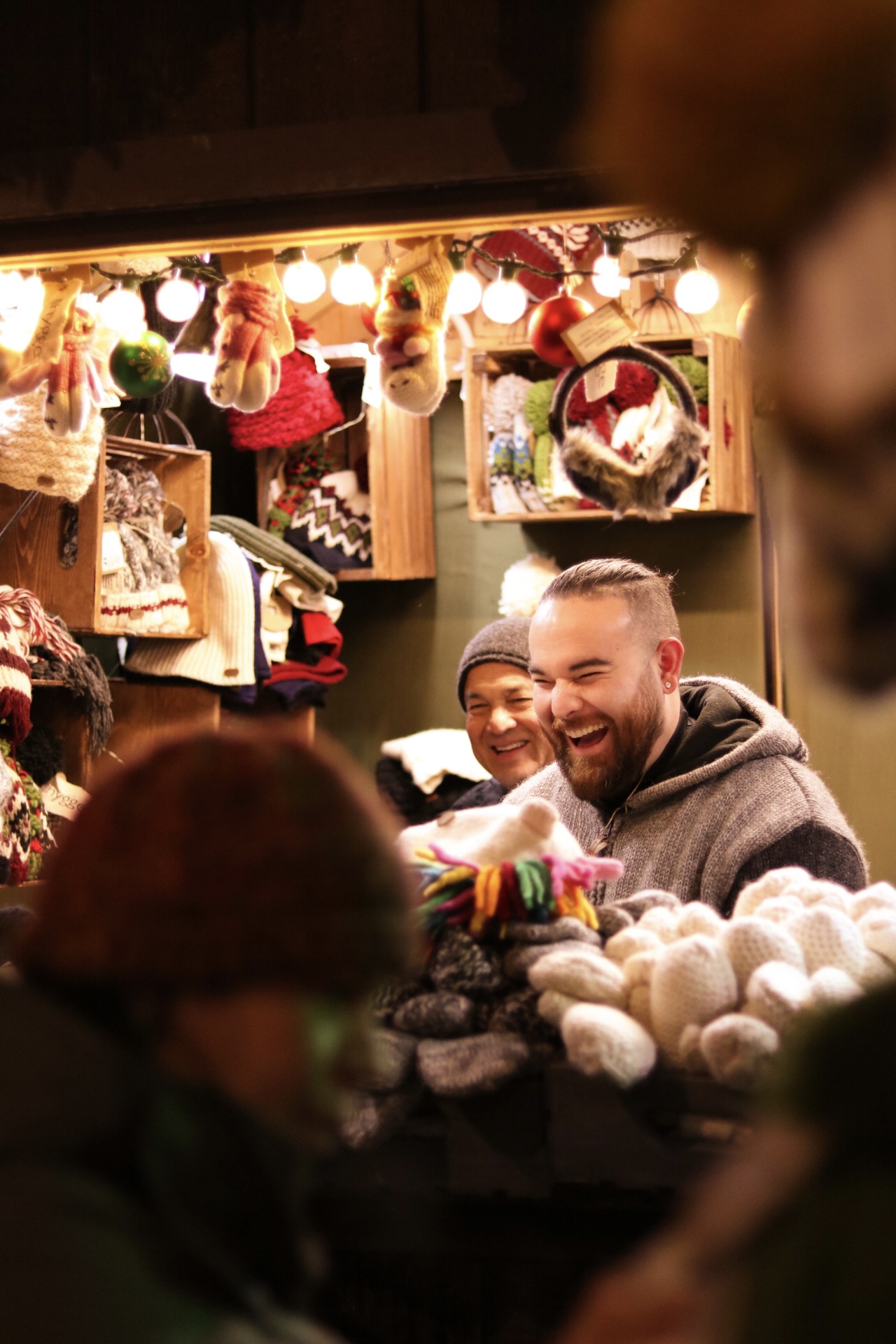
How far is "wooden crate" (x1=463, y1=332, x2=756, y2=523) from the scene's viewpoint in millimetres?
3869

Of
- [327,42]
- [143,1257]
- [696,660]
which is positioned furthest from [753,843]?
[696,660]

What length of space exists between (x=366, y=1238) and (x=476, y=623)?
3.83 m

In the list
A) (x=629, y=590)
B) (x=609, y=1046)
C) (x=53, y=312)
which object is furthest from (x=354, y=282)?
(x=609, y=1046)

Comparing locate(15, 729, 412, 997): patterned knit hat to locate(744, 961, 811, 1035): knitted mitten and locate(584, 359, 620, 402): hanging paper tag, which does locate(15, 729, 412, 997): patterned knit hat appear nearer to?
locate(744, 961, 811, 1035): knitted mitten

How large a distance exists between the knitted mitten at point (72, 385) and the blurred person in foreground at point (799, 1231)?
6.41 ft

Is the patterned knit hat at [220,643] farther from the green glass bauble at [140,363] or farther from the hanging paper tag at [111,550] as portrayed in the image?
the green glass bauble at [140,363]

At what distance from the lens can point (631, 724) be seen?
2.43 meters

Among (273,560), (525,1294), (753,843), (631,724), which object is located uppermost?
(273,560)

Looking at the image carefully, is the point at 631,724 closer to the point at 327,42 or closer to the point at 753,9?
the point at 327,42

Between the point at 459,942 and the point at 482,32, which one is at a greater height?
the point at 482,32

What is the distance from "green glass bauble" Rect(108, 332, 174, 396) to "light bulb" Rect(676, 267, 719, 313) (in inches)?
42.7

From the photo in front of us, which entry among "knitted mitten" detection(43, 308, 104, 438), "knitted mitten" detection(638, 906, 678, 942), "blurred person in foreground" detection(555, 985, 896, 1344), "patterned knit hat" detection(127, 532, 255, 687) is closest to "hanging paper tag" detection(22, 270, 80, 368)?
"knitted mitten" detection(43, 308, 104, 438)

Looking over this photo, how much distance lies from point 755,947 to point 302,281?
1.68m

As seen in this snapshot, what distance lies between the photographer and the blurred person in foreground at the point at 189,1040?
1.80 feet
